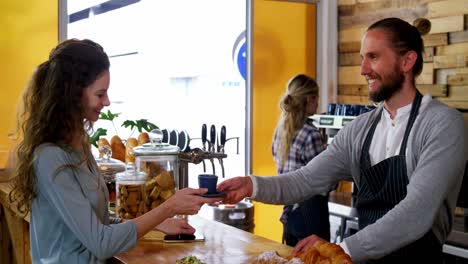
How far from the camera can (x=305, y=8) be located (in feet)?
19.1

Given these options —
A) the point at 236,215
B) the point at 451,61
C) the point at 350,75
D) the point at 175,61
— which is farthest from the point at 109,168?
the point at 350,75

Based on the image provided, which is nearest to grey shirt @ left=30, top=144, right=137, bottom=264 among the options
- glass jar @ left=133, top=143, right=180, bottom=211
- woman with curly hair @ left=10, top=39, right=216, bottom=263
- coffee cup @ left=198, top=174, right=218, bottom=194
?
woman with curly hair @ left=10, top=39, right=216, bottom=263

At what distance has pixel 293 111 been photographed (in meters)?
4.25

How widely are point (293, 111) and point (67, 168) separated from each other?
2617 mm

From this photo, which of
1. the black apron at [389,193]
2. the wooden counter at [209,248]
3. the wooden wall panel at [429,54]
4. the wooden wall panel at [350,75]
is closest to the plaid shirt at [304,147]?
the wooden wall panel at [429,54]

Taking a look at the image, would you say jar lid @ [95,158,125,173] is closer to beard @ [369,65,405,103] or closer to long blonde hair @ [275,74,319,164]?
beard @ [369,65,405,103]

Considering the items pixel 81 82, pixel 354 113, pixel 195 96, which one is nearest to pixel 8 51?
pixel 195 96

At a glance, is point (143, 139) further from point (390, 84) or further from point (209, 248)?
point (390, 84)

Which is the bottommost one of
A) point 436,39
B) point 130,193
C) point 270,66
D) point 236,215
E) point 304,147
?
point 236,215

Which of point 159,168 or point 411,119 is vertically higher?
point 411,119

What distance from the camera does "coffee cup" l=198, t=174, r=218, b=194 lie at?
6.68 feet

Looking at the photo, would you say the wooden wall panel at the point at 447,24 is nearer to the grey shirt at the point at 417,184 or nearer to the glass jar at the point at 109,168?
the grey shirt at the point at 417,184

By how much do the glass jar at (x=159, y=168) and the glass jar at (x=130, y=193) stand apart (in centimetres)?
5

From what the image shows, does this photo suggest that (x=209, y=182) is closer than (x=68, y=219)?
No
